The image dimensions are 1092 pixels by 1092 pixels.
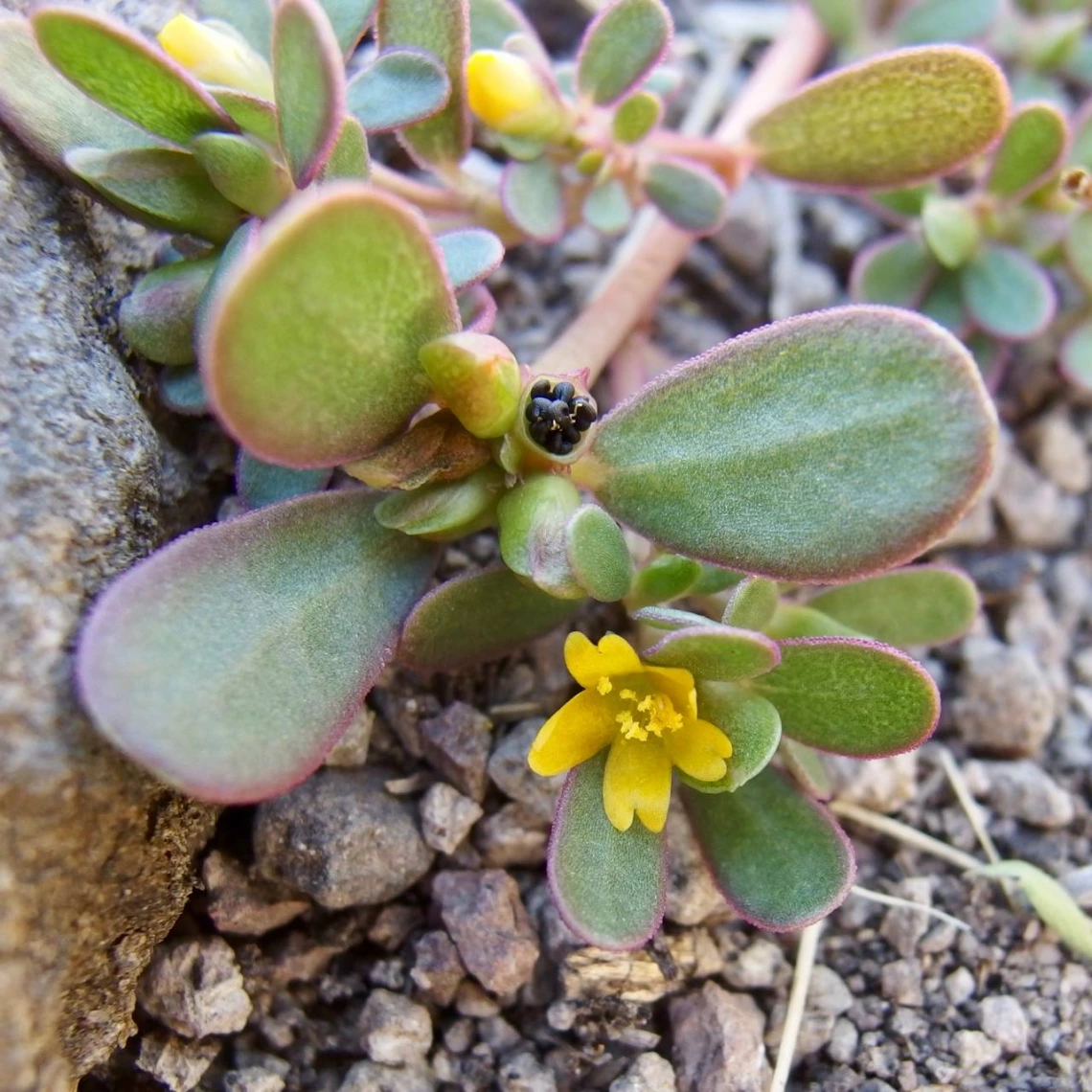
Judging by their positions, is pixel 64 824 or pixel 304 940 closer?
pixel 64 824

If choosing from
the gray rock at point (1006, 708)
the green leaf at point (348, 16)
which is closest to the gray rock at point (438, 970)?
the gray rock at point (1006, 708)

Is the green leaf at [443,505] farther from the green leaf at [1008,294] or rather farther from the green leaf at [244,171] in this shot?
the green leaf at [1008,294]

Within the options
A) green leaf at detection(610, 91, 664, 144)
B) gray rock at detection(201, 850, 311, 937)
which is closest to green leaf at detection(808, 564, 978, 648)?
green leaf at detection(610, 91, 664, 144)

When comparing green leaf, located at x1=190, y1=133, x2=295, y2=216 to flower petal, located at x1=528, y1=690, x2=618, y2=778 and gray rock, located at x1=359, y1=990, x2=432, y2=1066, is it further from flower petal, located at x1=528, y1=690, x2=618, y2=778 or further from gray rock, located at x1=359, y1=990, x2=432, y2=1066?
gray rock, located at x1=359, y1=990, x2=432, y2=1066

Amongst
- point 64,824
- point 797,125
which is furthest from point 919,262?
point 64,824

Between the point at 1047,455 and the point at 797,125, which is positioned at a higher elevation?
the point at 797,125

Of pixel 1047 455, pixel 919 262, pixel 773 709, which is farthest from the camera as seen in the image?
pixel 1047 455

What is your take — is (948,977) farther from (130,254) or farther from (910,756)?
(130,254)

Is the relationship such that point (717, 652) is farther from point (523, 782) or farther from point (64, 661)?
point (64, 661)
